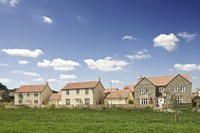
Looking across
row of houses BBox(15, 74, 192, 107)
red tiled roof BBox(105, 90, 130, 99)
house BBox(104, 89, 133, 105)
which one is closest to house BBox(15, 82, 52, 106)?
row of houses BBox(15, 74, 192, 107)

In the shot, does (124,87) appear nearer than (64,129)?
No

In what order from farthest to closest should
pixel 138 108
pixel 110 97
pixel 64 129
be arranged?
1. pixel 110 97
2. pixel 138 108
3. pixel 64 129

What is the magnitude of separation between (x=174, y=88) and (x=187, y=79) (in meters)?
4.50

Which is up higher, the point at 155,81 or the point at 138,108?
the point at 155,81

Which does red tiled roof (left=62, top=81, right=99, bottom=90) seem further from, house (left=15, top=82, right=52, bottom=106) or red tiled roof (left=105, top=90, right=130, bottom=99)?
house (left=15, top=82, right=52, bottom=106)

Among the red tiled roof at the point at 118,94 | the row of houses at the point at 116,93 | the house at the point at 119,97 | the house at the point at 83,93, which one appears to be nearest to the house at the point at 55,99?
the row of houses at the point at 116,93

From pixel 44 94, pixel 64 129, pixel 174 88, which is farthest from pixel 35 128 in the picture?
pixel 44 94

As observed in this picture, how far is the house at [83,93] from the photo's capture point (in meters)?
97.1

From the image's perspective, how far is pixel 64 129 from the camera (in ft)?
93.9

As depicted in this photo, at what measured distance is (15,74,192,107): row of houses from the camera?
88438mm

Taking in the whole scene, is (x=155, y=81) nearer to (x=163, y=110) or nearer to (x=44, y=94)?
(x=163, y=110)

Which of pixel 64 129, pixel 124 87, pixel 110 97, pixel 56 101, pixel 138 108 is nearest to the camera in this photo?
pixel 64 129

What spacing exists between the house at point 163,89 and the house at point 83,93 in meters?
12.9

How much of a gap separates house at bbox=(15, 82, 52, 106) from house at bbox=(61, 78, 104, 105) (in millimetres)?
9997
